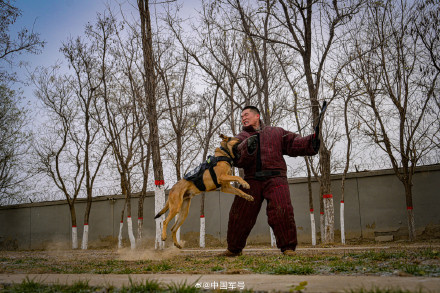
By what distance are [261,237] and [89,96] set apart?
440 inches

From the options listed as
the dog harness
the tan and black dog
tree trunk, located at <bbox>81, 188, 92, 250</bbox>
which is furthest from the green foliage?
tree trunk, located at <bbox>81, 188, 92, 250</bbox>

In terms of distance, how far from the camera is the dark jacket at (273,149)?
7.32m

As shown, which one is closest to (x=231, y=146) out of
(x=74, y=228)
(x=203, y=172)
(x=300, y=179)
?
(x=203, y=172)

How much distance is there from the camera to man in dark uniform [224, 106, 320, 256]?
7188mm

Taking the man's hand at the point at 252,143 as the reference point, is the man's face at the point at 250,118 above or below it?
above

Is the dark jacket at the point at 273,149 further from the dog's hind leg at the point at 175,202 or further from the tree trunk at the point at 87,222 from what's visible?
the tree trunk at the point at 87,222

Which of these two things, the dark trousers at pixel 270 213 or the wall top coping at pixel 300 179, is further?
the wall top coping at pixel 300 179

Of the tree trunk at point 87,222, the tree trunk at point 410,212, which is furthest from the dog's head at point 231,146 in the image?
the tree trunk at point 87,222

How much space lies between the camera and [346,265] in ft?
16.0

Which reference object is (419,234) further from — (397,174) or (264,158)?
(264,158)

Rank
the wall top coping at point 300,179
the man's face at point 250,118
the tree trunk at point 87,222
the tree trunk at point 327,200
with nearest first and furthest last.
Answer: the man's face at point 250,118 → the tree trunk at point 327,200 → the wall top coping at point 300,179 → the tree trunk at point 87,222

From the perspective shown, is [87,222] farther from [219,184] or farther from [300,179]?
[219,184]

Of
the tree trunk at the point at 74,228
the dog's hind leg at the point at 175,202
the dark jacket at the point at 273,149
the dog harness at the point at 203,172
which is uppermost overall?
the dark jacket at the point at 273,149

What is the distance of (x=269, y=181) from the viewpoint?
24.1 ft
